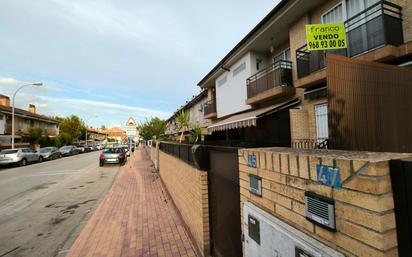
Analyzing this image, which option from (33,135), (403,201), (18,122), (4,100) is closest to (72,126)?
(4,100)

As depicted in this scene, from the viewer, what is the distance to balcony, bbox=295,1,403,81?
656 cm

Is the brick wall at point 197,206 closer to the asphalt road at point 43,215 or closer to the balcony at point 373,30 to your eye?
the asphalt road at point 43,215

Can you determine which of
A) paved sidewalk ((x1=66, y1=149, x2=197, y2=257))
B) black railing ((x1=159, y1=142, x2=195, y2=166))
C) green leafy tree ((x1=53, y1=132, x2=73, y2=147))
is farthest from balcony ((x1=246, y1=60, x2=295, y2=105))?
green leafy tree ((x1=53, y1=132, x2=73, y2=147))

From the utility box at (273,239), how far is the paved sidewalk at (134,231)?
252cm

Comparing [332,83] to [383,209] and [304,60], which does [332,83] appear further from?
[304,60]

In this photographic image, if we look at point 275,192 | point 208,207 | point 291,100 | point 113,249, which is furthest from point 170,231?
point 291,100

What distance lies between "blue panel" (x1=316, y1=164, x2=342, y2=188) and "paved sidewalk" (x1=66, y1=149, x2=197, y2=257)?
366cm

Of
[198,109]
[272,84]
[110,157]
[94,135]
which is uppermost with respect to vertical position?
[198,109]

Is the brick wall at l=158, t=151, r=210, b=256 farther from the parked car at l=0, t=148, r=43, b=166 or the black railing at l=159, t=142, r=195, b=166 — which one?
the parked car at l=0, t=148, r=43, b=166

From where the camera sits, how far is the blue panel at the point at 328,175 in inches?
53.3

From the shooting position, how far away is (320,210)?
1.46 m

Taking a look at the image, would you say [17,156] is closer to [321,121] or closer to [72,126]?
[321,121]

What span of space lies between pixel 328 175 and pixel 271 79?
407 inches

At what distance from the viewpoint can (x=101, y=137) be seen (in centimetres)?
11325
